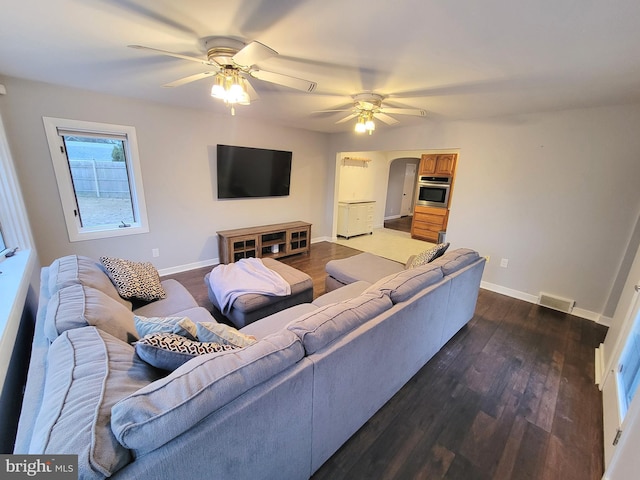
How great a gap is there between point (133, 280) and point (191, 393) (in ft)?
5.42

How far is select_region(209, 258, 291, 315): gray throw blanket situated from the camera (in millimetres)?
2398

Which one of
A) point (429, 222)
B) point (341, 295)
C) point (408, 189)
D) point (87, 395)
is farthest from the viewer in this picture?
point (408, 189)

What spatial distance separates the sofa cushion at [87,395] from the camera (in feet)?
2.22

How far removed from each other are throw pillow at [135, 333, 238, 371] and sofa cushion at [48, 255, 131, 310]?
1.03 metres

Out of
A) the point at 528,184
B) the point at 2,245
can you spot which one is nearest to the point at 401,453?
the point at 528,184

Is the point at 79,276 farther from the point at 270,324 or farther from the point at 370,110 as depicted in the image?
the point at 370,110

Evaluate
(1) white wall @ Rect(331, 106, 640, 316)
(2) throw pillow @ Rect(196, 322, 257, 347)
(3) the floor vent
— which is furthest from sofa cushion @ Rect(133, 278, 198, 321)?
Result: (3) the floor vent

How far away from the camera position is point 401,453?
1.50 m

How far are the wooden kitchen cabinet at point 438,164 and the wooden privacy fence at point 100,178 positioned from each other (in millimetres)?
5706

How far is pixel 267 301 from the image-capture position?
2416 millimetres

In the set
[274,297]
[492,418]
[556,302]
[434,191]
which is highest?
[434,191]

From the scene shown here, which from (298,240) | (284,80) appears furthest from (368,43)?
(298,240)

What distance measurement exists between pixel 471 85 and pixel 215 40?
204cm

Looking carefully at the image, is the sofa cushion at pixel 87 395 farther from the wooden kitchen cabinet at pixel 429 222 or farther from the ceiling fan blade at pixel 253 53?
the wooden kitchen cabinet at pixel 429 222
